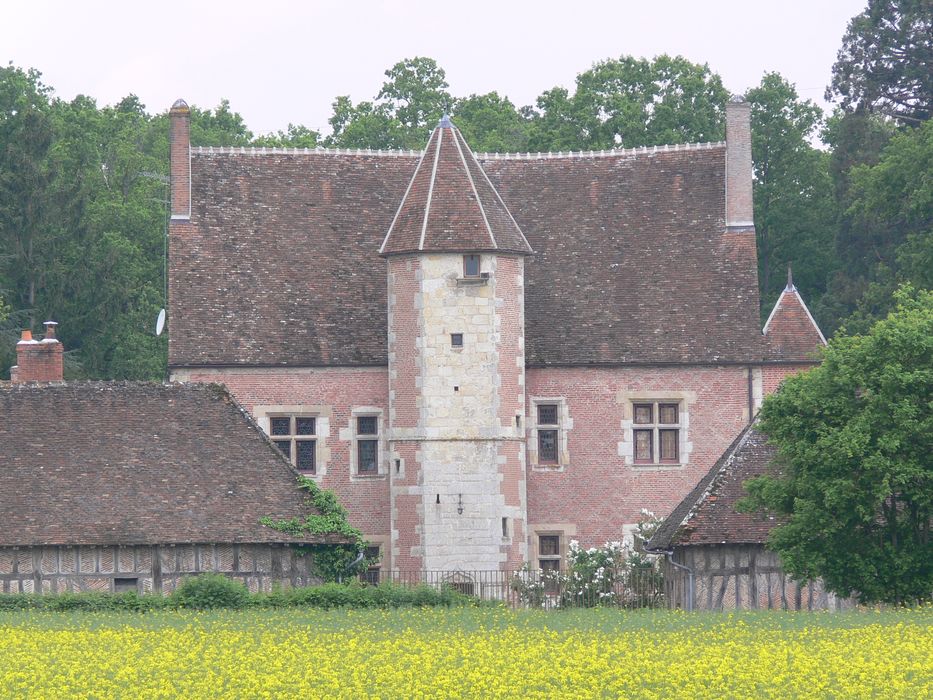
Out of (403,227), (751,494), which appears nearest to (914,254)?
(403,227)

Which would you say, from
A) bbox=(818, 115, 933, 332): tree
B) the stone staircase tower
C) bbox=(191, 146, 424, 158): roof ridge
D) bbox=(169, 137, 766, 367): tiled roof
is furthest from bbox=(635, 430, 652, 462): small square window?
bbox=(818, 115, 933, 332): tree

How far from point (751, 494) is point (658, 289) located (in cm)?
1174

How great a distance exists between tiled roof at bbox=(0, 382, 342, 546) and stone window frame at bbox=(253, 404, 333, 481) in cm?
333

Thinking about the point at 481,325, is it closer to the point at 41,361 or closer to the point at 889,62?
the point at 41,361

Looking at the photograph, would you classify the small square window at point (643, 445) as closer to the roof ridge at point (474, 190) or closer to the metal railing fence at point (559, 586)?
the metal railing fence at point (559, 586)

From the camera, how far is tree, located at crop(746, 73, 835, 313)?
75.8 meters

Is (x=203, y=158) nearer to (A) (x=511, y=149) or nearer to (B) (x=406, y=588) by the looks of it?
(B) (x=406, y=588)

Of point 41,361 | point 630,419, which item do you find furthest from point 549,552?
point 41,361

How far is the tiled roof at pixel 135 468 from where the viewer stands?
1827 inches

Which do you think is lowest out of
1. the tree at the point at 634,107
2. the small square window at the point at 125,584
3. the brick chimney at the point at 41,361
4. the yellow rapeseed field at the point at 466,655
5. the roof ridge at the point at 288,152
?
the yellow rapeseed field at the point at 466,655

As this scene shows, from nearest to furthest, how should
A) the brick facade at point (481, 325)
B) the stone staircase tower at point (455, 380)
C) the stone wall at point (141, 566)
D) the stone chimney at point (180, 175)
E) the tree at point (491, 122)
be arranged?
1. the stone wall at point (141, 566)
2. the stone staircase tower at point (455, 380)
3. the brick facade at point (481, 325)
4. the stone chimney at point (180, 175)
5. the tree at point (491, 122)

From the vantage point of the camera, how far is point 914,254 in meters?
64.5

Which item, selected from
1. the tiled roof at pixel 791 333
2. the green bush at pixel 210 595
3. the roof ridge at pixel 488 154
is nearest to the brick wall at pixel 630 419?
the tiled roof at pixel 791 333

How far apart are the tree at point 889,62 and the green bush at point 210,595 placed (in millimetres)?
38610
